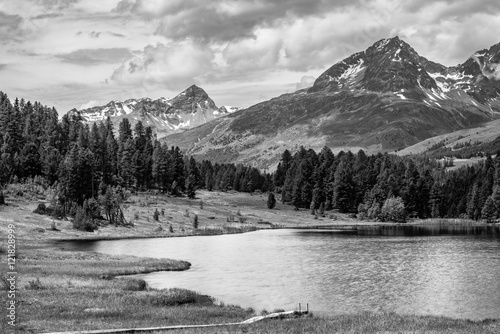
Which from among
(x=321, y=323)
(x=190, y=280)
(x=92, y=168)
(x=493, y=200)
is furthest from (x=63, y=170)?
(x=493, y=200)

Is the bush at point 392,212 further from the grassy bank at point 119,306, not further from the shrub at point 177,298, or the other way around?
the shrub at point 177,298

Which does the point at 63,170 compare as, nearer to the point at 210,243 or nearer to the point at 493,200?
the point at 210,243

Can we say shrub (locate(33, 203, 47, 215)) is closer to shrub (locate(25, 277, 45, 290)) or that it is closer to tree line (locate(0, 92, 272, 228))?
tree line (locate(0, 92, 272, 228))

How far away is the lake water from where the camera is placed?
1887 inches

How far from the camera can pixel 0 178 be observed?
13900cm

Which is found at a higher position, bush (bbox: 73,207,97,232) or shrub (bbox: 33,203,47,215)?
shrub (bbox: 33,203,47,215)

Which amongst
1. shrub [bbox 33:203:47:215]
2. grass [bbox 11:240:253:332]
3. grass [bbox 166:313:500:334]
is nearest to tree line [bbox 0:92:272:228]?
shrub [bbox 33:203:47:215]

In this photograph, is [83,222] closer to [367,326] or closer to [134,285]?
[134,285]

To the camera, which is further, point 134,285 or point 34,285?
point 134,285

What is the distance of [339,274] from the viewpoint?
213 ft

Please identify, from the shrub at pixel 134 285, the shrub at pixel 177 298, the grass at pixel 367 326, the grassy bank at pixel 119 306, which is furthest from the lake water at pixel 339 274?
the grass at pixel 367 326

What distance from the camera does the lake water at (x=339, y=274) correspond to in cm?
4794

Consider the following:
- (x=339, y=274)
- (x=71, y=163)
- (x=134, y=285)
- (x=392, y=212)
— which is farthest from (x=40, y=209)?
(x=392, y=212)

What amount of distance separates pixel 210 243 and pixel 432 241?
4874cm
